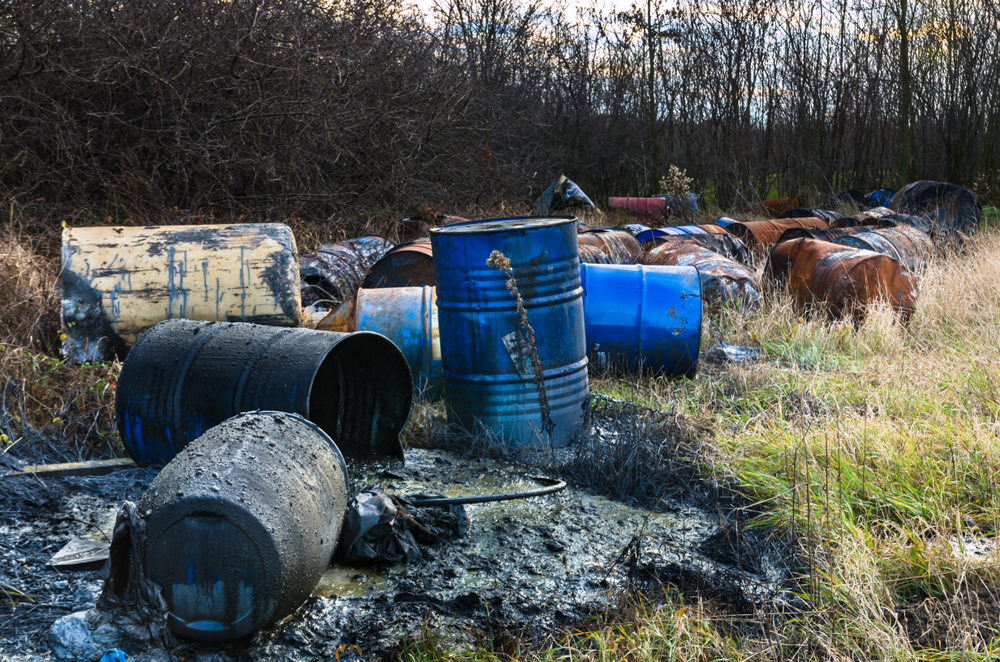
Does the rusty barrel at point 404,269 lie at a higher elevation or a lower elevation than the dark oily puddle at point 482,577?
higher

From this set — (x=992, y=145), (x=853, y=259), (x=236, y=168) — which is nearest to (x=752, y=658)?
(x=853, y=259)

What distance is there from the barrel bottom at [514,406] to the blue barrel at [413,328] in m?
0.52

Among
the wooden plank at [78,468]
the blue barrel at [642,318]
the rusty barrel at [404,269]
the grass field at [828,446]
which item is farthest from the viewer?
the rusty barrel at [404,269]

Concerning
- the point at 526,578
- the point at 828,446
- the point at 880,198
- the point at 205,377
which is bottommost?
the point at 526,578

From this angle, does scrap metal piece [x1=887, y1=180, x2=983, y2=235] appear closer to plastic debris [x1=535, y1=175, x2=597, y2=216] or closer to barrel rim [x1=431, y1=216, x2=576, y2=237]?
plastic debris [x1=535, y1=175, x2=597, y2=216]

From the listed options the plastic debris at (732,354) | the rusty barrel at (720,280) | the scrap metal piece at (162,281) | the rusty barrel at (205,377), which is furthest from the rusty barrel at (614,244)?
the rusty barrel at (205,377)

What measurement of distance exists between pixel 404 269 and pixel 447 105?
4.85 m

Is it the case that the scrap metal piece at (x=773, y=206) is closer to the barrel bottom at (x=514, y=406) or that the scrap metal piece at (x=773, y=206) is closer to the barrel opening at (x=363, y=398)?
the barrel bottom at (x=514, y=406)

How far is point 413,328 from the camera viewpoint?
14.0ft

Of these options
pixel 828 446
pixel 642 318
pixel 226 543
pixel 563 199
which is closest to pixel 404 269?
pixel 642 318

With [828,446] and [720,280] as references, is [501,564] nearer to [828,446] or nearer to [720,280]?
[828,446]

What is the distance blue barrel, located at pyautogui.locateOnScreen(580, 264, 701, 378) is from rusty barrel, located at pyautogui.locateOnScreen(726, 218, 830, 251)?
158 inches

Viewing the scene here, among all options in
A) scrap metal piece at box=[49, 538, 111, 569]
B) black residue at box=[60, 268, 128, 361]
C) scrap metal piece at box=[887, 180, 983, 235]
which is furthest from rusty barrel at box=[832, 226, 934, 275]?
scrap metal piece at box=[49, 538, 111, 569]

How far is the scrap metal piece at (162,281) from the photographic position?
166 inches
